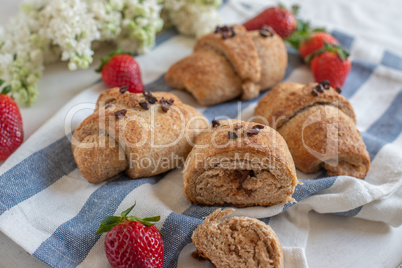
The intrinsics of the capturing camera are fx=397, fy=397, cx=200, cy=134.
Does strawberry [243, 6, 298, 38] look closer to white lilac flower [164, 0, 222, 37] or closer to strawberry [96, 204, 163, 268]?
white lilac flower [164, 0, 222, 37]

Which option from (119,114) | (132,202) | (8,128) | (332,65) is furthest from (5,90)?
(332,65)

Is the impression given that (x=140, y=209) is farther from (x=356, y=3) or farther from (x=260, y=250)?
(x=356, y=3)

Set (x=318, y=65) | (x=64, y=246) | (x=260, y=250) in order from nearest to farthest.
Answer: (x=260, y=250), (x=64, y=246), (x=318, y=65)

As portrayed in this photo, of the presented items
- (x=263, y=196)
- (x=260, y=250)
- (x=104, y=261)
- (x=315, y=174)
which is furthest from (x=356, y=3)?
(x=104, y=261)

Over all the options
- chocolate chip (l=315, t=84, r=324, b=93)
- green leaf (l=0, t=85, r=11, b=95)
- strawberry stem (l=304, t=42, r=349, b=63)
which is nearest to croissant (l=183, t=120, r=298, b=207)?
chocolate chip (l=315, t=84, r=324, b=93)

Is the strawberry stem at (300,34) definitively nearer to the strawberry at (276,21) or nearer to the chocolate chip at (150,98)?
the strawberry at (276,21)
